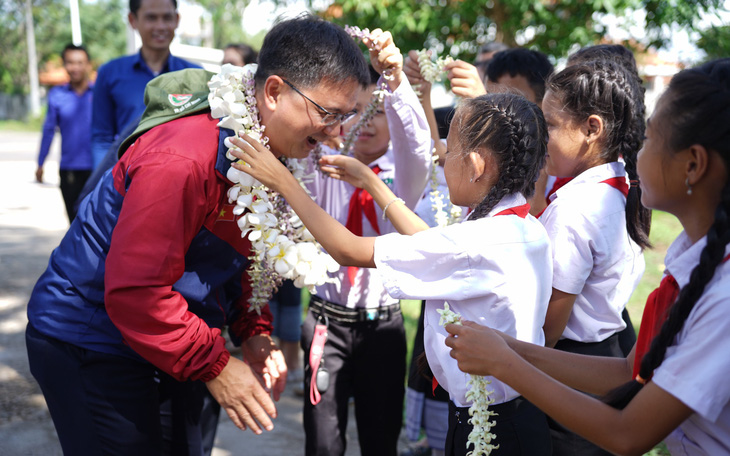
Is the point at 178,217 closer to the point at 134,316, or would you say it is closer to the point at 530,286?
the point at 134,316

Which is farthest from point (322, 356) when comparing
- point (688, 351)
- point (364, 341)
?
point (688, 351)

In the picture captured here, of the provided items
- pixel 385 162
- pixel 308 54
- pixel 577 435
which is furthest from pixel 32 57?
pixel 577 435

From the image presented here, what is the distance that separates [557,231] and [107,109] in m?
3.98

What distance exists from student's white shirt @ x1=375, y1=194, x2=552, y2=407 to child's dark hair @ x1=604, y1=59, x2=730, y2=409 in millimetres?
533

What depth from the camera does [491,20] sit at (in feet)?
24.7

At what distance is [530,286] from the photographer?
2146 mm

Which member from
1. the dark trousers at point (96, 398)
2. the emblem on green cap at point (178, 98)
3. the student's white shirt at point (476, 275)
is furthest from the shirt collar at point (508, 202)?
the dark trousers at point (96, 398)

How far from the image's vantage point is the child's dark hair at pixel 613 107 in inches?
100.0

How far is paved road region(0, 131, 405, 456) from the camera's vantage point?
4.06 metres

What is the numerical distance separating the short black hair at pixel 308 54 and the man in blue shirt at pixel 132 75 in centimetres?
291

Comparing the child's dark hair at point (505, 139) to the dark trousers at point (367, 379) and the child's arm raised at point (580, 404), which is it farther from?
the dark trousers at point (367, 379)

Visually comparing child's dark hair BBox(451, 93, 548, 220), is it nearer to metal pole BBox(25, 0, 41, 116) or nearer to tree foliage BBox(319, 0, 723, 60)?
tree foliage BBox(319, 0, 723, 60)

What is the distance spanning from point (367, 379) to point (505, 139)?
1.65 m

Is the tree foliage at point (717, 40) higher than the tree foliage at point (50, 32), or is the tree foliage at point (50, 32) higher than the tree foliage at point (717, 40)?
the tree foliage at point (717, 40)
